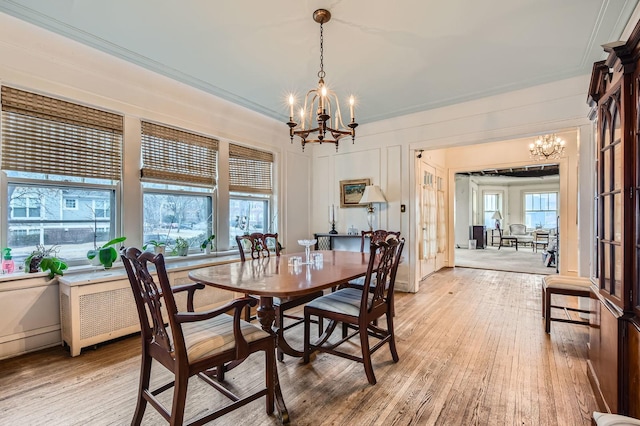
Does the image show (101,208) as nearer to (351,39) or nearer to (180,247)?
(180,247)

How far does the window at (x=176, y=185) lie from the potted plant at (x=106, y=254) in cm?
51

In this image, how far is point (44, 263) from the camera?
2.56 meters

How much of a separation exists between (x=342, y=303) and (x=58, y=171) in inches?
114

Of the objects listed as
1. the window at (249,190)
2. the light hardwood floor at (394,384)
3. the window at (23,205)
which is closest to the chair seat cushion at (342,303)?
the light hardwood floor at (394,384)

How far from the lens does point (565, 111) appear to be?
11.1 feet

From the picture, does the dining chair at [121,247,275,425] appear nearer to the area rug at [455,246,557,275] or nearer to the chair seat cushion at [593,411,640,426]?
the chair seat cushion at [593,411,640,426]

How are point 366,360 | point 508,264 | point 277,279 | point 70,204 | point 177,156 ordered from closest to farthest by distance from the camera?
point 277,279, point 366,360, point 70,204, point 177,156, point 508,264

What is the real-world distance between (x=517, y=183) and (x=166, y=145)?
42.4ft

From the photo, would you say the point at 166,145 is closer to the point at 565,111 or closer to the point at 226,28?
the point at 226,28

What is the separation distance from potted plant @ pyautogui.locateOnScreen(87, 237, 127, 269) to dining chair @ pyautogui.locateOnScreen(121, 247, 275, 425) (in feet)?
5.45

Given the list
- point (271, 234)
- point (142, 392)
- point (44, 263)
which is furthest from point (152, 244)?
point (142, 392)

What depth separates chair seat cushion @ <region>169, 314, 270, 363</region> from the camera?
148 cm

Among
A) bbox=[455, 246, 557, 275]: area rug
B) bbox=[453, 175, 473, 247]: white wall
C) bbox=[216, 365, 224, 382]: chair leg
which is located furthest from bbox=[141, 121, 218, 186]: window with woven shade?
bbox=[453, 175, 473, 247]: white wall

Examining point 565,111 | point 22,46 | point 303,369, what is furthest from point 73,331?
point 565,111
